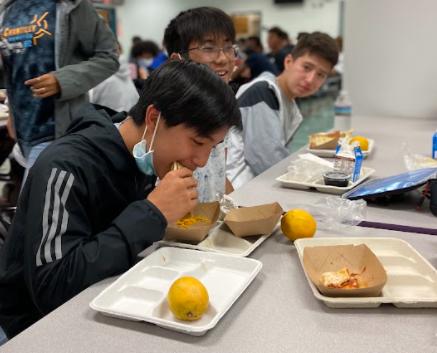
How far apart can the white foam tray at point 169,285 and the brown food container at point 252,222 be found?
0.46ft

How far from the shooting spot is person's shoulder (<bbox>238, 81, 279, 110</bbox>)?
7.45ft

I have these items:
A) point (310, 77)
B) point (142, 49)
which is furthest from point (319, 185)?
point (142, 49)

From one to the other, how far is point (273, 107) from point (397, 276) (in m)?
1.44

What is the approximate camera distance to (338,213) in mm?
1297

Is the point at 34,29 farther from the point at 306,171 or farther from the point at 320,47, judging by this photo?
the point at 320,47

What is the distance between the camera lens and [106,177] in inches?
43.8

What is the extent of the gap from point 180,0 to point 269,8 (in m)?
2.51

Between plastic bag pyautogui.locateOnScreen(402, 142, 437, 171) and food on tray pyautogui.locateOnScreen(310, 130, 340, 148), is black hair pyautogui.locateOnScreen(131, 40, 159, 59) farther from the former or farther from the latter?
plastic bag pyautogui.locateOnScreen(402, 142, 437, 171)

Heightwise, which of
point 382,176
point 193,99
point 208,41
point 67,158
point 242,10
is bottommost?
point 382,176

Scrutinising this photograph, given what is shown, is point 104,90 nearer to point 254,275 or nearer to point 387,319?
point 254,275

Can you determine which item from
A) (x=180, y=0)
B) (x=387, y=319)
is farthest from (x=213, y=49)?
(x=180, y=0)

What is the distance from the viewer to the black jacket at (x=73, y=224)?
942mm

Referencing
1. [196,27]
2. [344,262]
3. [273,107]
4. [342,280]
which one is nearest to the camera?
[342,280]

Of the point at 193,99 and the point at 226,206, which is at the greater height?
the point at 193,99
